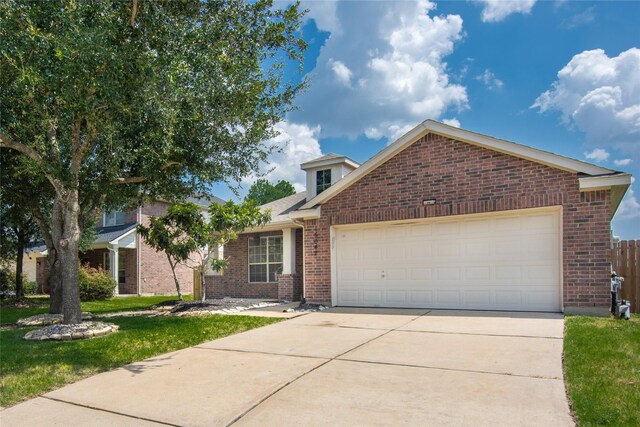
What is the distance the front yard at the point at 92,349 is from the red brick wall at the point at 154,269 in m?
13.0

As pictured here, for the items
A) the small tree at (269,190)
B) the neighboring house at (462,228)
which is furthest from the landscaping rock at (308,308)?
the small tree at (269,190)

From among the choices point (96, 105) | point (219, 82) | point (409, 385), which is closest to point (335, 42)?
point (219, 82)

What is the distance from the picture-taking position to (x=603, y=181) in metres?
9.16

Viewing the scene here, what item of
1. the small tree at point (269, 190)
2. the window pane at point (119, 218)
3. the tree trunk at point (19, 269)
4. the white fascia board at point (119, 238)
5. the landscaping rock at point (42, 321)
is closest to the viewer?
the landscaping rock at point (42, 321)

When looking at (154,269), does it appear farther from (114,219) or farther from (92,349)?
Result: (92,349)

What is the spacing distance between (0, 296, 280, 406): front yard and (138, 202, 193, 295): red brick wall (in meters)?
13.0

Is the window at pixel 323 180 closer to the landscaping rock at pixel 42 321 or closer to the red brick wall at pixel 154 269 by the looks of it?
the landscaping rock at pixel 42 321

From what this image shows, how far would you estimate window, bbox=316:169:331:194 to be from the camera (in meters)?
16.0

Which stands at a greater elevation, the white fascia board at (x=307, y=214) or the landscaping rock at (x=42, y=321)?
the white fascia board at (x=307, y=214)

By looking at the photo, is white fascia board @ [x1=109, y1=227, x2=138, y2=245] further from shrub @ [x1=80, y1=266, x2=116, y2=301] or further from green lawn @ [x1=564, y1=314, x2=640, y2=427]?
green lawn @ [x1=564, y1=314, x2=640, y2=427]

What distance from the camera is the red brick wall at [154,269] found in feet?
76.1

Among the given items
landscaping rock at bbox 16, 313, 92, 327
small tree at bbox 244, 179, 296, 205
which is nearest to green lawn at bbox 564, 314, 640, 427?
landscaping rock at bbox 16, 313, 92, 327

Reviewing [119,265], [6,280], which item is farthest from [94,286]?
[6,280]

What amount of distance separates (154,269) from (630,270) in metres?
21.1
